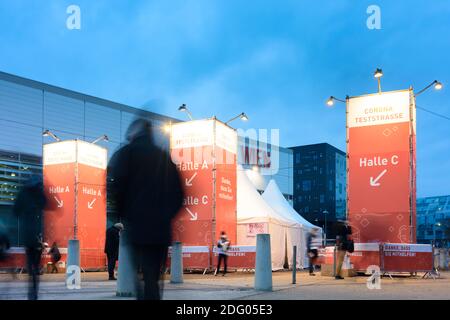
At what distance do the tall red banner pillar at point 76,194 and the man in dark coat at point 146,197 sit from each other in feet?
51.1

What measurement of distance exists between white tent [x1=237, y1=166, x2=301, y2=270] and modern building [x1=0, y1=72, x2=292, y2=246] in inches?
400

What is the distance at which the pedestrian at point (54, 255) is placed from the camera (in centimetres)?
1859

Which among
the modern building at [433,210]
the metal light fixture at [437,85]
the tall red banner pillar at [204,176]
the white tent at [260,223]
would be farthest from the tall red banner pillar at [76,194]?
the modern building at [433,210]

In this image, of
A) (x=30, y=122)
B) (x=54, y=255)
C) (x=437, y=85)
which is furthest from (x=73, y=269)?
(x=30, y=122)

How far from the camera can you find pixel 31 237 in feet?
23.0

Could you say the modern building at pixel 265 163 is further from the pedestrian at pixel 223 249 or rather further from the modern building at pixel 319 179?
the modern building at pixel 319 179

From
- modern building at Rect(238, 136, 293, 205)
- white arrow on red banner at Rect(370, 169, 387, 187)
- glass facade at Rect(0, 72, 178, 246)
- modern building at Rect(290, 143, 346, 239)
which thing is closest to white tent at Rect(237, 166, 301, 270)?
modern building at Rect(238, 136, 293, 205)

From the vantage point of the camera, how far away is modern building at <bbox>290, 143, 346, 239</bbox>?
10754 cm

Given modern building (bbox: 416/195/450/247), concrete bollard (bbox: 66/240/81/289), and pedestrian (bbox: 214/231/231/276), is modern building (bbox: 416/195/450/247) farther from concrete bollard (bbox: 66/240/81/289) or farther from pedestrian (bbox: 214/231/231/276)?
concrete bollard (bbox: 66/240/81/289)

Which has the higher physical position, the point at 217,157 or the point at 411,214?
the point at 217,157

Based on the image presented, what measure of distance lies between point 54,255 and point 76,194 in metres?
2.55

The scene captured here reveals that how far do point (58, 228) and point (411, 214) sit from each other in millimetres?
12689
